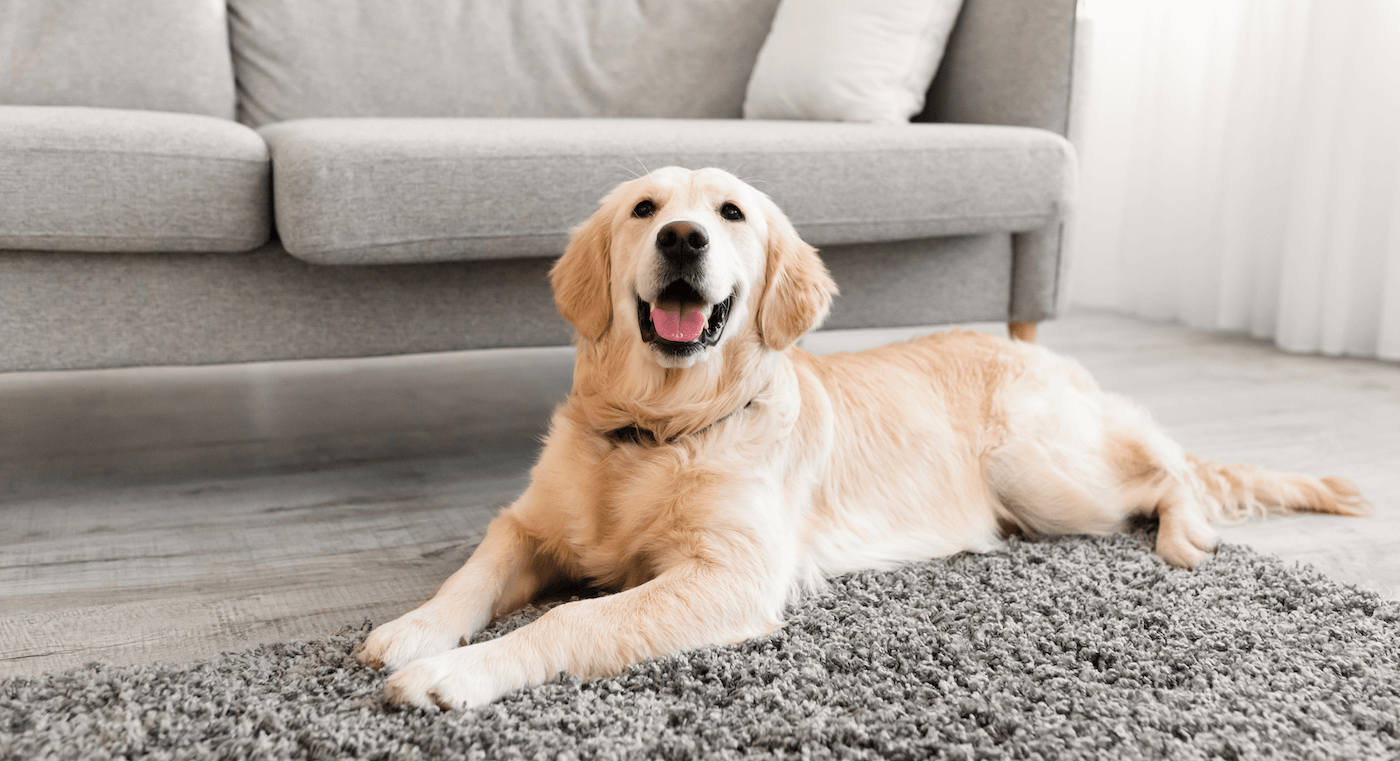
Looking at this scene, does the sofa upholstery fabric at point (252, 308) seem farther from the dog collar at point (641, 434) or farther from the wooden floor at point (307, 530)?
the dog collar at point (641, 434)

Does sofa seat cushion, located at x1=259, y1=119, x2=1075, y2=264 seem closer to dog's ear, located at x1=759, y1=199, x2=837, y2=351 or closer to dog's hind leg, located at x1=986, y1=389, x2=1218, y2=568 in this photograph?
dog's ear, located at x1=759, y1=199, x2=837, y2=351

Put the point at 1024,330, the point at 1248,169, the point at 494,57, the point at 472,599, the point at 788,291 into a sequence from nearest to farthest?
the point at 472,599 → the point at 788,291 → the point at 1024,330 → the point at 494,57 → the point at 1248,169

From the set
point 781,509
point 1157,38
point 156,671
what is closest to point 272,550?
point 156,671

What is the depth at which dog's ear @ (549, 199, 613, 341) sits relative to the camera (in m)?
1.67

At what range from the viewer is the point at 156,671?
4.18 feet

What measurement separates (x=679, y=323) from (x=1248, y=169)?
3625 millimetres

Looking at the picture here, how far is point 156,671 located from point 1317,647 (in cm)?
158

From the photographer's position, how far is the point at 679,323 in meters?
1.57

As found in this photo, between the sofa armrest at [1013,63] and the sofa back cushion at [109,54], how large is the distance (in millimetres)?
2223

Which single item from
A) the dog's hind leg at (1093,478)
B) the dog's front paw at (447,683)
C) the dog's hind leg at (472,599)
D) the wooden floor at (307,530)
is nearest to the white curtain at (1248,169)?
the wooden floor at (307,530)

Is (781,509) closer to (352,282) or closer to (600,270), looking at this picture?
(600,270)

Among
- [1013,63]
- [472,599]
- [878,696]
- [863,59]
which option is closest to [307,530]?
[472,599]

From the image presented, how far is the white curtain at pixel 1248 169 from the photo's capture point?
12.1ft

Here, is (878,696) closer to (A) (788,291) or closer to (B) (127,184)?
(A) (788,291)
